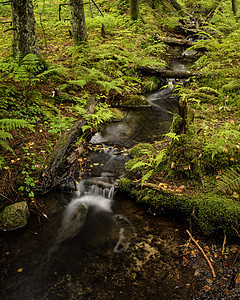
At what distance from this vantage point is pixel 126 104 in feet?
27.3

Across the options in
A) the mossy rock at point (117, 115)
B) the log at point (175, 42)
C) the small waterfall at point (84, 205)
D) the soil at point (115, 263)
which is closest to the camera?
the soil at point (115, 263)

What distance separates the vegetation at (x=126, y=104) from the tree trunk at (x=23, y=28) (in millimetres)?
39

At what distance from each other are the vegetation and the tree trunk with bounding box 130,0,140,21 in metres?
0.08

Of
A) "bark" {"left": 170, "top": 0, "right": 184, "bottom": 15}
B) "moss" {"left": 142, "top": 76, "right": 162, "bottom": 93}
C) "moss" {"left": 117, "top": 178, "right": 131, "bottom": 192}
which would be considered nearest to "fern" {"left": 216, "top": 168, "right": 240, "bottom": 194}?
"moss" {"left": 117, "top": 178, "right": 131, "bottom": 192}

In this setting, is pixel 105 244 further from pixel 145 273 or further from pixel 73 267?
pixel 145 273

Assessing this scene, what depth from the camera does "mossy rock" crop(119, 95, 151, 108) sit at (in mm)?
8336

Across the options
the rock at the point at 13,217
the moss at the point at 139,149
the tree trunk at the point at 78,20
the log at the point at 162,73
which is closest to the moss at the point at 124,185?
the moss at the point at 139,149

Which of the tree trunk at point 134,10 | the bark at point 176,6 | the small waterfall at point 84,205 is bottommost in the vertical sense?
the small waterfall at point 84,205

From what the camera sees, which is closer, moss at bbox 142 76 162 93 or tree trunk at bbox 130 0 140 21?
moss at bbox 142 76 162 93

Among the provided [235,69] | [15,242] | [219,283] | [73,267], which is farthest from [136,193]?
[235,69]

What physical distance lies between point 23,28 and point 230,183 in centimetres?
695

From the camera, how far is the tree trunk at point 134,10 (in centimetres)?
1270

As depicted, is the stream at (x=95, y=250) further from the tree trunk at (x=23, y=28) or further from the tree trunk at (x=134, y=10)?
the tree trunk at (x=134, y=10)

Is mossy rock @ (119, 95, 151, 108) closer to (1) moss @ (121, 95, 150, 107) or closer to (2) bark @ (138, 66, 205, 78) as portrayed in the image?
(1) moss @ (121, 95, 150, 107)
